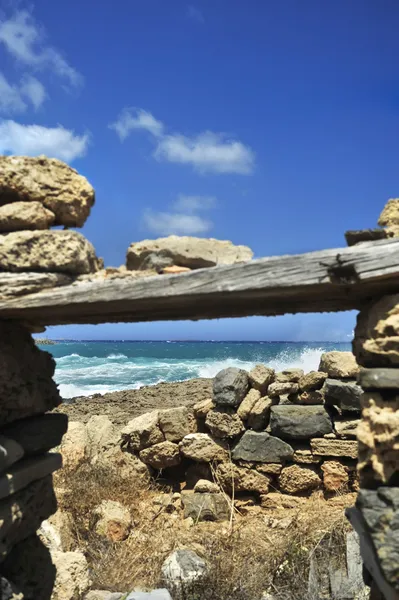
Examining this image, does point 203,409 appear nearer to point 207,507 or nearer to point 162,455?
point 162,455

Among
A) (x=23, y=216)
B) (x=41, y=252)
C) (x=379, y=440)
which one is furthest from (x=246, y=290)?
(x=23, y=216)

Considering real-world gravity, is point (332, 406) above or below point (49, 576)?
above

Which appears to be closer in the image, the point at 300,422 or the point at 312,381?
the point at 300,422

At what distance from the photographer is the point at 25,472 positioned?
10.4 feet

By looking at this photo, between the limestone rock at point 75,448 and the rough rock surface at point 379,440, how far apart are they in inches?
190

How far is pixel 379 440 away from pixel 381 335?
499mm

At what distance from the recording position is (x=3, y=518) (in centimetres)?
288

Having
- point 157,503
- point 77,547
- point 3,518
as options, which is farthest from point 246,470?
point 3,518

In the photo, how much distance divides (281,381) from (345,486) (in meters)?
1.46

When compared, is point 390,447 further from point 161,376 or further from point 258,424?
point 161,376

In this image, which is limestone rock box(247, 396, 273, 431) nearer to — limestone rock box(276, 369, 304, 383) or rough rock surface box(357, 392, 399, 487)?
limestone rock box(276, 369, 304, 383)

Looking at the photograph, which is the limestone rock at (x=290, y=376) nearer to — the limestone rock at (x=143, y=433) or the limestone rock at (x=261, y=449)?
the limestone rock at (x=261, y=449)

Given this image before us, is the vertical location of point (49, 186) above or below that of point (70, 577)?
above

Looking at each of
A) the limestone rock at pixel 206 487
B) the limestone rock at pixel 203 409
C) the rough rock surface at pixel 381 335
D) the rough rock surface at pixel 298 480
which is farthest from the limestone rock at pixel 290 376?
the rough rock surface at pixel 381 335
